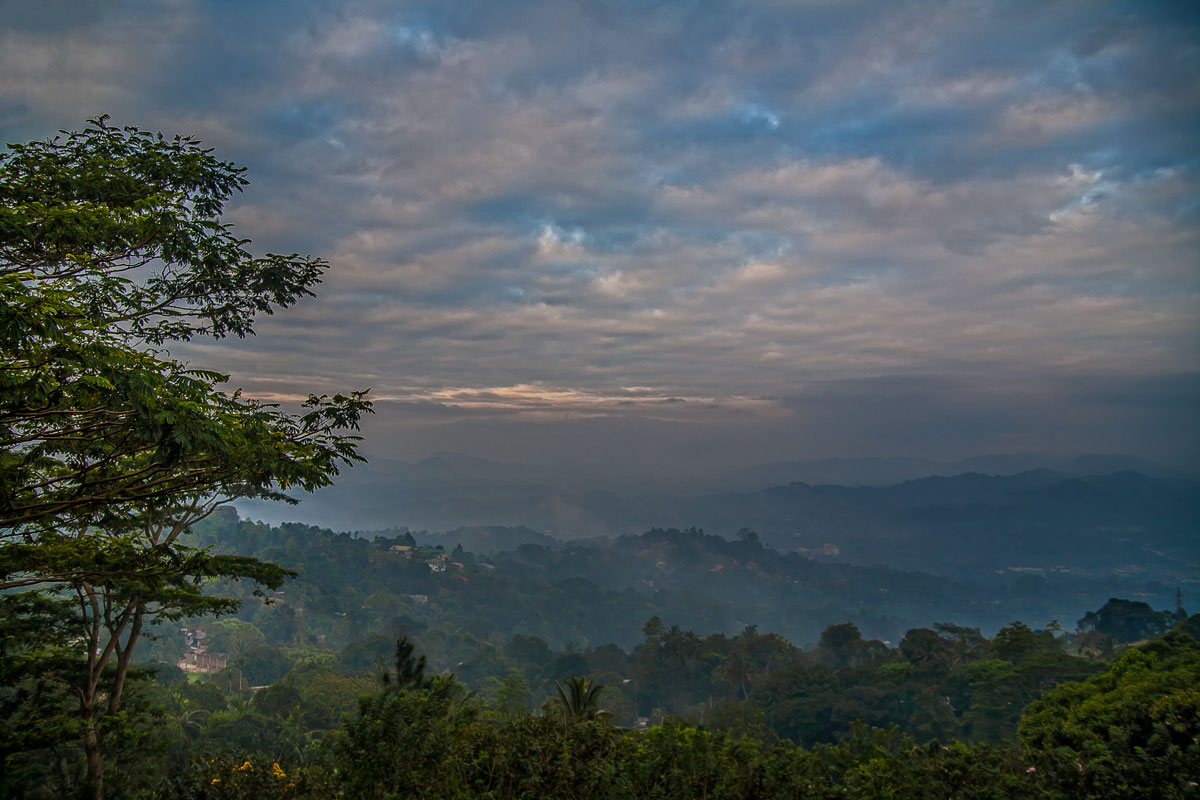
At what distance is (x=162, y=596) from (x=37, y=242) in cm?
634

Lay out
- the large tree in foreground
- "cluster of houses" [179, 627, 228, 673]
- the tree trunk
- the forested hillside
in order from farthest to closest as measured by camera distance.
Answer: "cluster of houses" [179, 627, 228, 673], the tree trunk, the forested hillside, the large tree in foreground

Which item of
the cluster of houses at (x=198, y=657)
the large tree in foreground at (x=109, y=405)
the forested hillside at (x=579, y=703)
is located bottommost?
the cluster of houses at (x=198, y=657)

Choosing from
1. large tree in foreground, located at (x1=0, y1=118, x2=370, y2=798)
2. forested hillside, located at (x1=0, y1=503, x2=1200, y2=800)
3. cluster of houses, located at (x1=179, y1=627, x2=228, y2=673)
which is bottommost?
cluster of houses, located at (x1=179, y1=627, x2=228, y2=673)

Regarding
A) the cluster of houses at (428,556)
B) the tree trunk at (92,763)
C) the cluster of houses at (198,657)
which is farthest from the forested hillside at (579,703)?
the cluster of houses at (428,556)

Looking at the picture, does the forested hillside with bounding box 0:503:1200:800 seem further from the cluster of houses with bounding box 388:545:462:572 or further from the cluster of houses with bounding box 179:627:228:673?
the cluster of houses with bounding box 388:545:462:572

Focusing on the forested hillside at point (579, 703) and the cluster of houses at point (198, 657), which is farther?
the cluster of houses at point (198, 657)

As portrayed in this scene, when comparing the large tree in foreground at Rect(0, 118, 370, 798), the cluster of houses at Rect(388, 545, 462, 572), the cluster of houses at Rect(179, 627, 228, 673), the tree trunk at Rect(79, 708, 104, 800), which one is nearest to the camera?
the large tree in foreground at Rect(0, 118, 370, 798)

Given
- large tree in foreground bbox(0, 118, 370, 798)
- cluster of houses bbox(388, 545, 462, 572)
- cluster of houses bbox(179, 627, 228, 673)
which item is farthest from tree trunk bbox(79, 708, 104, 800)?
cluster of houses bbox(388, 545, 462, 572)

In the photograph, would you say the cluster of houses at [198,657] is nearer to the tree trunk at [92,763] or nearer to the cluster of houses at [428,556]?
the cluster of houses at [428,556]

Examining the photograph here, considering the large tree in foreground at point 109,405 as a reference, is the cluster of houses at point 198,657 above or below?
below

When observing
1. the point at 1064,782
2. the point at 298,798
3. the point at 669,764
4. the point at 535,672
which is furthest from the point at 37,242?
the point at 535,672

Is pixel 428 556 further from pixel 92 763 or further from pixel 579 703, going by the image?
pixel 92 763

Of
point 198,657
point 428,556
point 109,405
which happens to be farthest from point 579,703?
point 428,556

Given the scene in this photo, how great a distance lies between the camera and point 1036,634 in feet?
157
